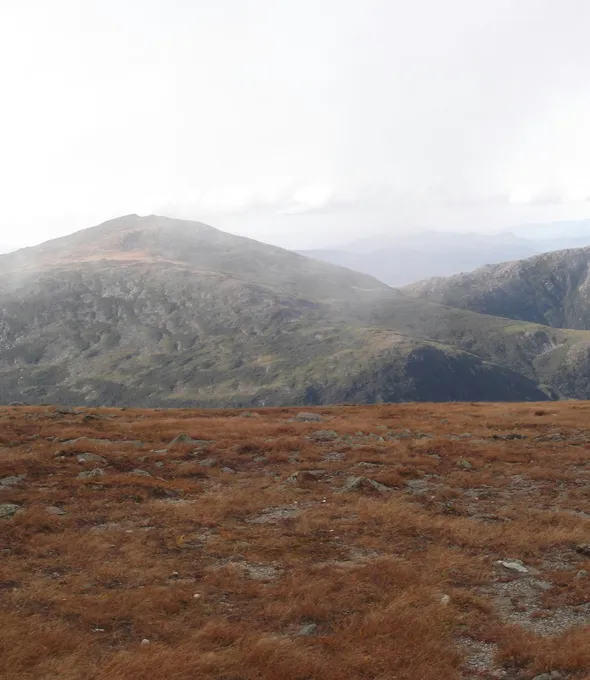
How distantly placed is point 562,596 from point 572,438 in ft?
87.8

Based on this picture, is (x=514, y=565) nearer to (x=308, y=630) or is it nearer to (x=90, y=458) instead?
(x=308, y=630)

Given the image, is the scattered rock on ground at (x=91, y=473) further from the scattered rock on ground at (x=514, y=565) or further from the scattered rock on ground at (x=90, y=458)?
the scattered rock on ground at (x=514, y=565)

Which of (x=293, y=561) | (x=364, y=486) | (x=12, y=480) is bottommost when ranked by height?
(x=364, y=486)

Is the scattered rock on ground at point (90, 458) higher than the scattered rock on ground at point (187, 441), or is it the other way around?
the scattered rock on ground at point (90, 458)

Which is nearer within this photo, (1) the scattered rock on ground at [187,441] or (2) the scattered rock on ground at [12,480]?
(2) the scattered rock on ground at [12,480]

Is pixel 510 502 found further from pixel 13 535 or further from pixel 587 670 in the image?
pixel 13 535

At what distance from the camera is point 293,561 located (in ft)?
57.2

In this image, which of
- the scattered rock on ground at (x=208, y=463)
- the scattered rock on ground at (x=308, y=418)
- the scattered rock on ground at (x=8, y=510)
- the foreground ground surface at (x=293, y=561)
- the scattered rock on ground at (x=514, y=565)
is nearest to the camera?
the foreground ground surface at (x=293, y=561)

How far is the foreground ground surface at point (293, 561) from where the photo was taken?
11828mm

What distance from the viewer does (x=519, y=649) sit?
40.1 ft

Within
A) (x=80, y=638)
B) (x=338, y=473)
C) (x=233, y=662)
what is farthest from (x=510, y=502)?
(x=80, y=638)

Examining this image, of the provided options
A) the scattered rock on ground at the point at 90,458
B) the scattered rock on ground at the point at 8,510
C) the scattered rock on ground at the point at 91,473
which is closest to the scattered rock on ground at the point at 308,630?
the scattered rock on ground at the point at 8,510

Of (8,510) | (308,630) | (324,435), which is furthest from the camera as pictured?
(324,435)

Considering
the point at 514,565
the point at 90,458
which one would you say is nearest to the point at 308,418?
the point at 90,458
